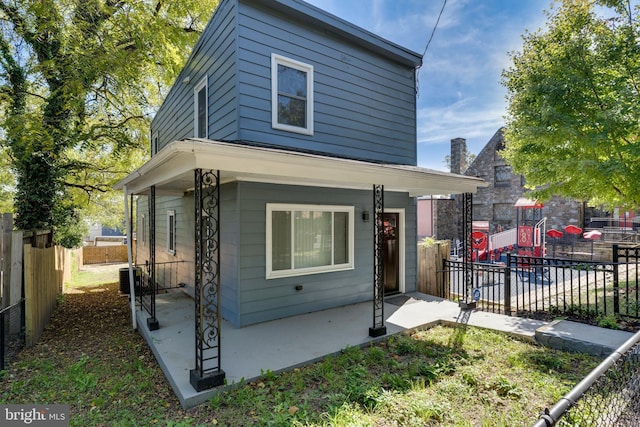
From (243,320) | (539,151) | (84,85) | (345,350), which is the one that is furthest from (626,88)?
(84,85)

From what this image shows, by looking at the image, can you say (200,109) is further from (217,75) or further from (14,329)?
(14,329)

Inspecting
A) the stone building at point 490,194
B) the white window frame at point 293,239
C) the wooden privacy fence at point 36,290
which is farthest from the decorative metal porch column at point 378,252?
the stone building at point 490,194

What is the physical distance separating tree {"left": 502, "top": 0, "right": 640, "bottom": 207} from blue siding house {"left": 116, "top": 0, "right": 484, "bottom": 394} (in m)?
2.03

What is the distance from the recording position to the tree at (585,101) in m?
6.24

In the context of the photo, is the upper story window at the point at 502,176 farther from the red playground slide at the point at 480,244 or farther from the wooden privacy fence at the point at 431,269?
the wooden privacy fence at the point at 431,269

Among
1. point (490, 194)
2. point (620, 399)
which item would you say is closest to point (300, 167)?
point (620, 399)

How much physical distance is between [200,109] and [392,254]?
549 cm

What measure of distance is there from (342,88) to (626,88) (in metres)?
5.27

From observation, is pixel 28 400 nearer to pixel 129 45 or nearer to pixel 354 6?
pixel 129 45

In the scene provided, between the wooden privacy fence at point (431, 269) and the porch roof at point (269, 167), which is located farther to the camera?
the wooden privacy fence at point (431, 269)

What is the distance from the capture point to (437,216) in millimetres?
19750

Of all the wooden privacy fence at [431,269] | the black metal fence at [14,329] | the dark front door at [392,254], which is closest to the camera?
the black metal fence at [14,329]

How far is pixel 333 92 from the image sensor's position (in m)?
6.70

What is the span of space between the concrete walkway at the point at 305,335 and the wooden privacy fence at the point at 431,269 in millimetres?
1380
